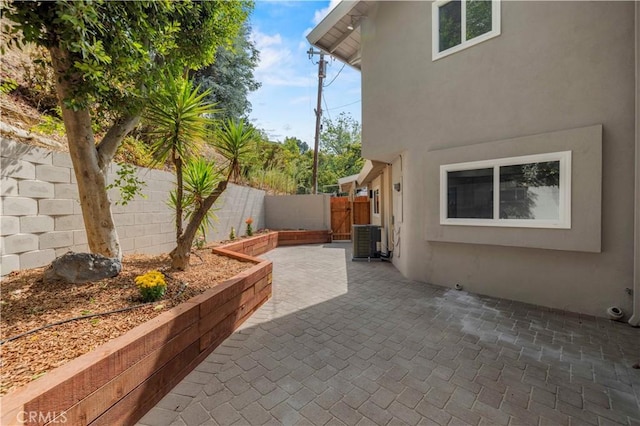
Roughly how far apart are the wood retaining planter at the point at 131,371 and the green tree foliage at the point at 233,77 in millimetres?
12901

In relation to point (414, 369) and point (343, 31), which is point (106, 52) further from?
point (343, 31)

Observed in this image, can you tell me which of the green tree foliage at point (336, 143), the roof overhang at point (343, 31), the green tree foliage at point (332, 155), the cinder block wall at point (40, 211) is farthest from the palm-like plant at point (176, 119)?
the green tree foliage at point (336, 143)

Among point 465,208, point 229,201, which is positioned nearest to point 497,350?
point 465,208

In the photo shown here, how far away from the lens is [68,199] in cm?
408

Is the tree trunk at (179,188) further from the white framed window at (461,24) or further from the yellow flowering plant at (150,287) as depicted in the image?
the white framed window at (461,24)

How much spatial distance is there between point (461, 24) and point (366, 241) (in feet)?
19.5

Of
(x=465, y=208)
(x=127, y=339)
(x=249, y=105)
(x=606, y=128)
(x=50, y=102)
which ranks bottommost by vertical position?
(x=127, y=339)

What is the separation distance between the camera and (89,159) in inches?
145

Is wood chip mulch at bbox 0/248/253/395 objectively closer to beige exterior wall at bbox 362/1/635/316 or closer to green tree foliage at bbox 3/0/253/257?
green tree foliage at bbox 3/0/253/257

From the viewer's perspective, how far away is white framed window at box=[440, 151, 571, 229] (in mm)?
4414

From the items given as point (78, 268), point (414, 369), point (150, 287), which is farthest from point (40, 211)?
point (414, 369)

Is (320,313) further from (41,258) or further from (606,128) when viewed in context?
(606,128)

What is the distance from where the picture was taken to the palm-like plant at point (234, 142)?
4.70m

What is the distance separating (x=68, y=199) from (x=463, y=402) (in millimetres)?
5742
